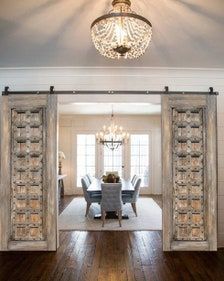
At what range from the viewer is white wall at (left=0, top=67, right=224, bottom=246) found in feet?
15.4

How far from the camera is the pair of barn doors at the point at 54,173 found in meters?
4.42

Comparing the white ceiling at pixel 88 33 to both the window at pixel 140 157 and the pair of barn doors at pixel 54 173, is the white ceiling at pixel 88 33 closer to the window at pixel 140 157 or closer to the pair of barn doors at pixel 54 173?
the pair of barn doors at pixel 54 173

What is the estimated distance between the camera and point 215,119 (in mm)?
4453

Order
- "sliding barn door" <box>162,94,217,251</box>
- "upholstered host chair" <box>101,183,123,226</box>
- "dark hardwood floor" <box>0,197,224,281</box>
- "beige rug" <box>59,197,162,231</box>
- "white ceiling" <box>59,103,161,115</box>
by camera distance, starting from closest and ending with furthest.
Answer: "dark hardwood floor" <box>0,197,224,281</box> → "sliding barn door" <box>162,94,217,251</box> → "upholstered host chair" <box>101,183,123,226</box> → "beige rug" <box>59,197,162,231</box> → "white ceiling" <box>59,103,161,115</box>

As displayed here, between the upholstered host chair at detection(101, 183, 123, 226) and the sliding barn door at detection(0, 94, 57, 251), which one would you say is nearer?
the sliding barn door at detection(0, 94, 57, 251)

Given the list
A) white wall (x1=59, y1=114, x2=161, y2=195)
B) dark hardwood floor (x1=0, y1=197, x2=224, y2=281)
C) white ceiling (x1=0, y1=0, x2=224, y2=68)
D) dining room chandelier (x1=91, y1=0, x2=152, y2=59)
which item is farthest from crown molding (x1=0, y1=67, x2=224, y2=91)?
white wall (x1=59, y1=114, x2=161, y2=195)

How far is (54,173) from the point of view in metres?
4.45

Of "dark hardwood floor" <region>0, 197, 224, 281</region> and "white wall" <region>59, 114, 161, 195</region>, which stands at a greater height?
"white wall" <region>59, 114, 161, 195</region>

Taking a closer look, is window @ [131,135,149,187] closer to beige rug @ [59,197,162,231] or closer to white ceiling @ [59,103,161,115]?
white ceiling @ [59,103,161,115]

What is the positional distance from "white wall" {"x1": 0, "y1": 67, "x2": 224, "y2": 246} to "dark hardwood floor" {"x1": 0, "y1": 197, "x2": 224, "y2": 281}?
82.1 inches

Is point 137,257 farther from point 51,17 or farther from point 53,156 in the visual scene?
point 51,17

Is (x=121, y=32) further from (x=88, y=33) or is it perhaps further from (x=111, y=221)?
(x=111, y=221)

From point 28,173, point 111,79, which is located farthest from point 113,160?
point 28,173

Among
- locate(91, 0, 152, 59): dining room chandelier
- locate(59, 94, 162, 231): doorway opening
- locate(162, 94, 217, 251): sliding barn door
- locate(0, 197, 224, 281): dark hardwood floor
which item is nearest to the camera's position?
locate(91, 0, 152, 59): dining room chandelier
